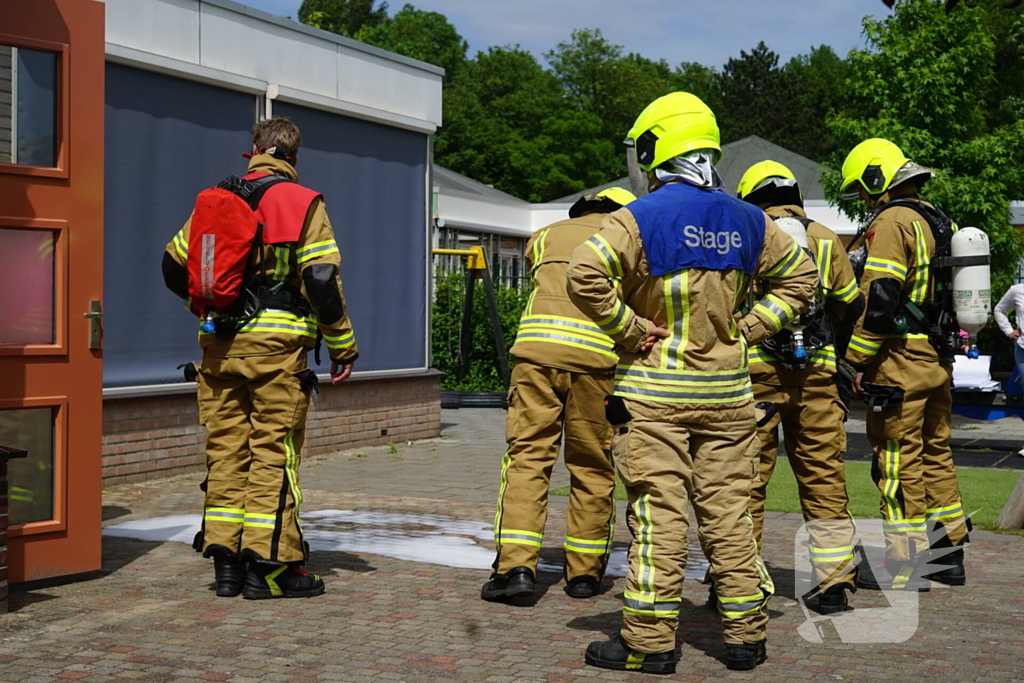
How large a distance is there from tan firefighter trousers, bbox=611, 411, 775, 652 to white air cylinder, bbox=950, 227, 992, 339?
2113 millimetres

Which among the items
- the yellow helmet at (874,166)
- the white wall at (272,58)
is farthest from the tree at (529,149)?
the yellow helmet at (874,166)

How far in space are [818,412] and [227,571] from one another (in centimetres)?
288

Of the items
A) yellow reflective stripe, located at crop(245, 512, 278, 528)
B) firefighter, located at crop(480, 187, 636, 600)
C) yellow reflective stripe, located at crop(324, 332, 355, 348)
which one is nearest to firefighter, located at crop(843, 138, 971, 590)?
firefighter, located at crop(480, 187, 636, 600)

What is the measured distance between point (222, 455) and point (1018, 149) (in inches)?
583

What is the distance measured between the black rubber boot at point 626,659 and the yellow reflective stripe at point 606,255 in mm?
1396

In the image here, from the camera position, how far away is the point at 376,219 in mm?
12688

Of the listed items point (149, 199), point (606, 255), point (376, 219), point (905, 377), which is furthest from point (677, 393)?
point (376, 219)

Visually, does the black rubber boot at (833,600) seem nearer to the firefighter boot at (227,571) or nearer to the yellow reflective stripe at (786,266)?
the yellow reflective stripe at (786,266)

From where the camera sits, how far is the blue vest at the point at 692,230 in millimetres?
4723

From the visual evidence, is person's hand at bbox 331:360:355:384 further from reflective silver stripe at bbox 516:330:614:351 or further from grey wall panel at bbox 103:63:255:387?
grey wall panel at bbox 103:63:255:387

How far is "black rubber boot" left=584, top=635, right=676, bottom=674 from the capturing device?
4.73 m

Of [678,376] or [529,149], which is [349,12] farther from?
[678,376]

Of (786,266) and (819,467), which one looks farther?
(819,467)

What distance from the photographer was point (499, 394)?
702 inches
